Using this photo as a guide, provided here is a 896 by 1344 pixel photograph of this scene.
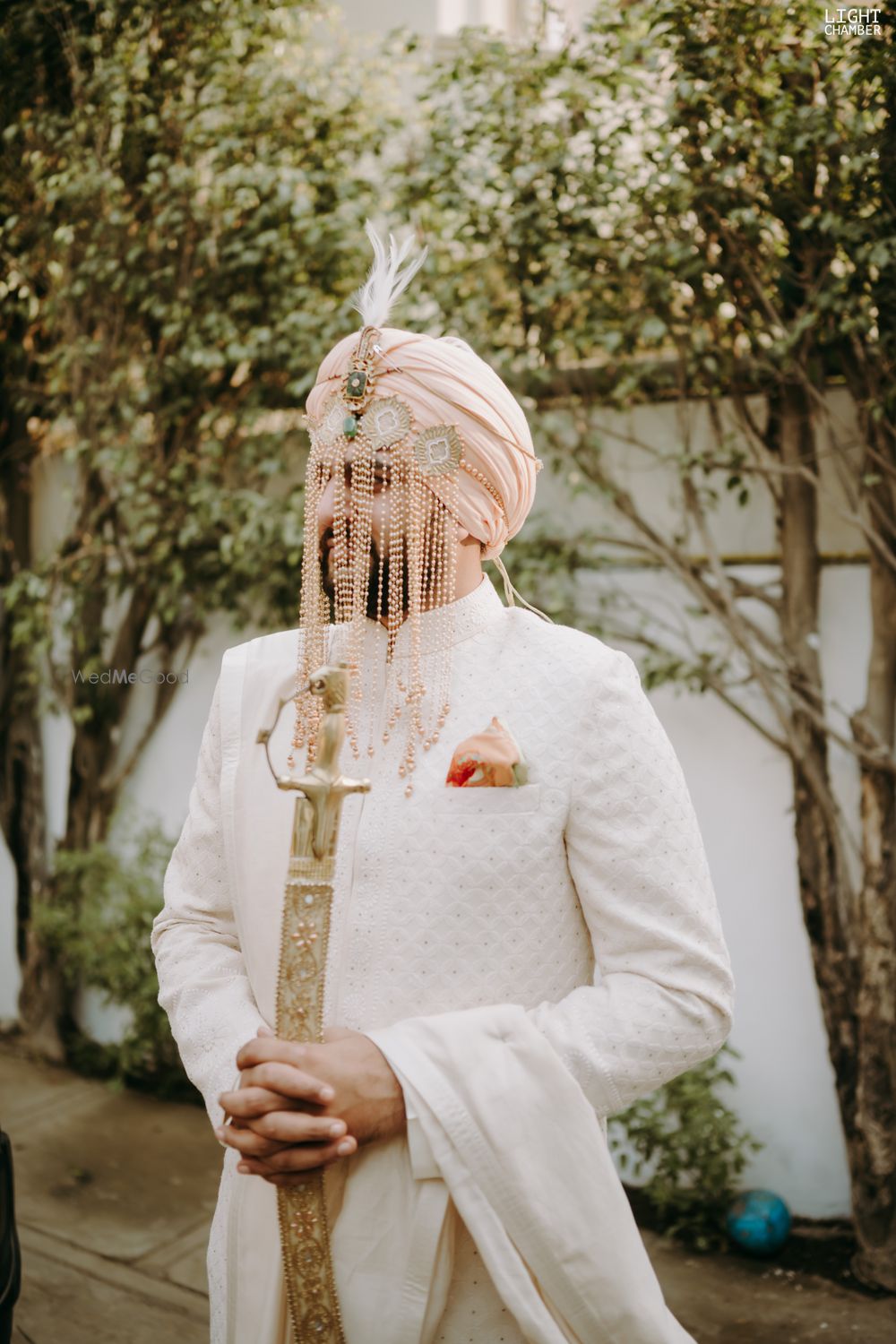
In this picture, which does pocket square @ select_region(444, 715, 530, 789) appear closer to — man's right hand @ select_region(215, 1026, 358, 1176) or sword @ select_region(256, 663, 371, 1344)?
sword @ select_region(256, 663, 371, 1344)

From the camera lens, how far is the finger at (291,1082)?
1.09 m

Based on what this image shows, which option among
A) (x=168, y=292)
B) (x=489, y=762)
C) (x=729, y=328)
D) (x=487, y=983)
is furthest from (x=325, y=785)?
(x=168, y=292)

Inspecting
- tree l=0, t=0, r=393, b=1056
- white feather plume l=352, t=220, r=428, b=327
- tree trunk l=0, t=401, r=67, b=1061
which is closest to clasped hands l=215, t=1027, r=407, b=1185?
white feather plume l=352, t=220, r=428, b=327

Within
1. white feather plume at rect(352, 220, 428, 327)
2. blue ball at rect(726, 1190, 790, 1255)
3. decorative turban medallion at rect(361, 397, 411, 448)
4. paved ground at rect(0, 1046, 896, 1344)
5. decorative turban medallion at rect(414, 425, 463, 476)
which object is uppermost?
white feather plume at rect(352, 220, 428, 327)

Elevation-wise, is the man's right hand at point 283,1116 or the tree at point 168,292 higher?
the tree at point 168,292

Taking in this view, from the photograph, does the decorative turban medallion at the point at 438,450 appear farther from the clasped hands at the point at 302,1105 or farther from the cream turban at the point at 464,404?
the clasped hands at the point at 302,1105

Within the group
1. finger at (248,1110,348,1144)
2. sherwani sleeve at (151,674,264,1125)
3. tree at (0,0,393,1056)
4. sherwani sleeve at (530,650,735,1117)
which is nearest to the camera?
finger at (248,1110,348,1144)

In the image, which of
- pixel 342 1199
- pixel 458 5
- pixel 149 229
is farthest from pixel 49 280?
pixel 342 1199

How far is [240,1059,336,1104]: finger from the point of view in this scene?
3.57 feet

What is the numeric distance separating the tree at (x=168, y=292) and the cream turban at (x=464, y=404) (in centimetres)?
218

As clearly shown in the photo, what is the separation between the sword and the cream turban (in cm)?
42

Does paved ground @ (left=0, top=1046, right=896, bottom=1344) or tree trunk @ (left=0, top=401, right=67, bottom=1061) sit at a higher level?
tree trunk @ (left=0, top=401, right=67, bottom=1061)

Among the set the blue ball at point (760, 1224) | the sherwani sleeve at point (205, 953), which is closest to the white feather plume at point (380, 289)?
the sherwani sleeve at point (205, 953)

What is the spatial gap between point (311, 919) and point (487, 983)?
288 mm
